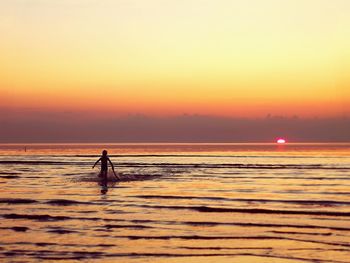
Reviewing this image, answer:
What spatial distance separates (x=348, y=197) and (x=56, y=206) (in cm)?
1732

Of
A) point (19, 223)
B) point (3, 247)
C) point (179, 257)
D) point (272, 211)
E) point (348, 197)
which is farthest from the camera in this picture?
point (348, 197)

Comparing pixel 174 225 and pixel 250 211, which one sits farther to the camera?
pixel 250 211

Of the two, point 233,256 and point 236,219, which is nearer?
point 233,256

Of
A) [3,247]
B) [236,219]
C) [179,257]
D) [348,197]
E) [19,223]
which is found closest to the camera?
[179,257]

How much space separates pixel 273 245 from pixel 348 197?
15.3 m

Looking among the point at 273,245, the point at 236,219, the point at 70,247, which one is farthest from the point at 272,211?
the point at 70,247

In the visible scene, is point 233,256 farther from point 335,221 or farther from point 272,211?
point 272,211

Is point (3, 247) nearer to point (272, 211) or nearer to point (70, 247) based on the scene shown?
point (70, 247)

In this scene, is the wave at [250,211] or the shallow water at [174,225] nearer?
the shallow water at [174,225]

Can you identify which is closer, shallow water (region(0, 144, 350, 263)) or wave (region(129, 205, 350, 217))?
shallow water (region(0, 144, 350, 263))

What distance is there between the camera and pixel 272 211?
868 inches

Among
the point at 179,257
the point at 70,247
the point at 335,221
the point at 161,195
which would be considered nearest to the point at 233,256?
the point at 179,257

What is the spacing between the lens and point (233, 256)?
13.2 m

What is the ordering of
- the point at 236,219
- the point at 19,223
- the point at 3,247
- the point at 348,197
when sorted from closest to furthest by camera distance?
the point at 3,247 < the point at 19,223 < the point at 236,219 < the point at 348,197
